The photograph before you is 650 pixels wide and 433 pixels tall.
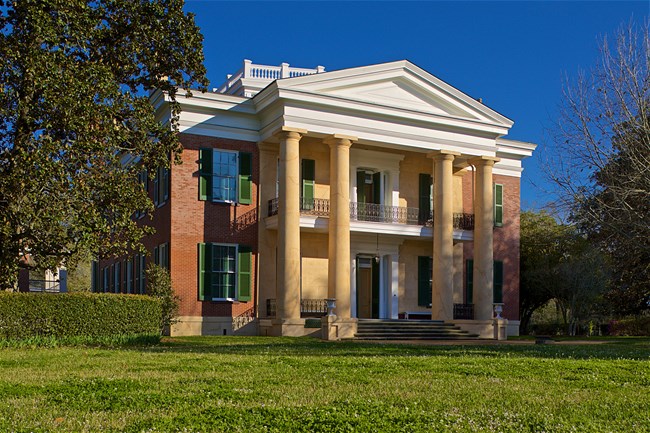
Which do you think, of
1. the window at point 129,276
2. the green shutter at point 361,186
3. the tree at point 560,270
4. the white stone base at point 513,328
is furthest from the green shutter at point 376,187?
the tree at point 560,270

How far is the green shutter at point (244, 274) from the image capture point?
27.2m

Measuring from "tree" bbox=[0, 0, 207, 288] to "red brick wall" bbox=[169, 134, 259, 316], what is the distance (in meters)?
6.97

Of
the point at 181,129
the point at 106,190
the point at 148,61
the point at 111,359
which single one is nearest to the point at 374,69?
the point at 181,129

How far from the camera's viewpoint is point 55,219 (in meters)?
16.9

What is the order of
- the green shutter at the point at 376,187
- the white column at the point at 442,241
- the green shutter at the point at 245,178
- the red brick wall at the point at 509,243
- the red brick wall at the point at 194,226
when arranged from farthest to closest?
the red brick wall at the point at 509,243
the green shutter at the point at 376,187
the white column at the point at 442,241
the green shutter at the point at 245,178
the red brick wall at the point at 194,226

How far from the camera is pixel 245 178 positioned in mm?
27578

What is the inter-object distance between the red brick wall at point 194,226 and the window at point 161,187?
38.8 inches

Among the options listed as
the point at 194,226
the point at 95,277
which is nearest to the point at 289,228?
the point at 194,226

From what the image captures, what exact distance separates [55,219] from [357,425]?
12221 millimetres

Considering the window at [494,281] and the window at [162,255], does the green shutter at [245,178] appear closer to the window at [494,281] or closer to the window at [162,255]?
the window at [162,255]

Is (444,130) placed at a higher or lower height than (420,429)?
higher

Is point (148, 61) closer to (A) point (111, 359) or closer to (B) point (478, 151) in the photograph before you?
(A) point (111, 359)

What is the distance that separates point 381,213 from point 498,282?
7.29 m

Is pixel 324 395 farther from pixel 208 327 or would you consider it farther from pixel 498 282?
pixel 498 282
